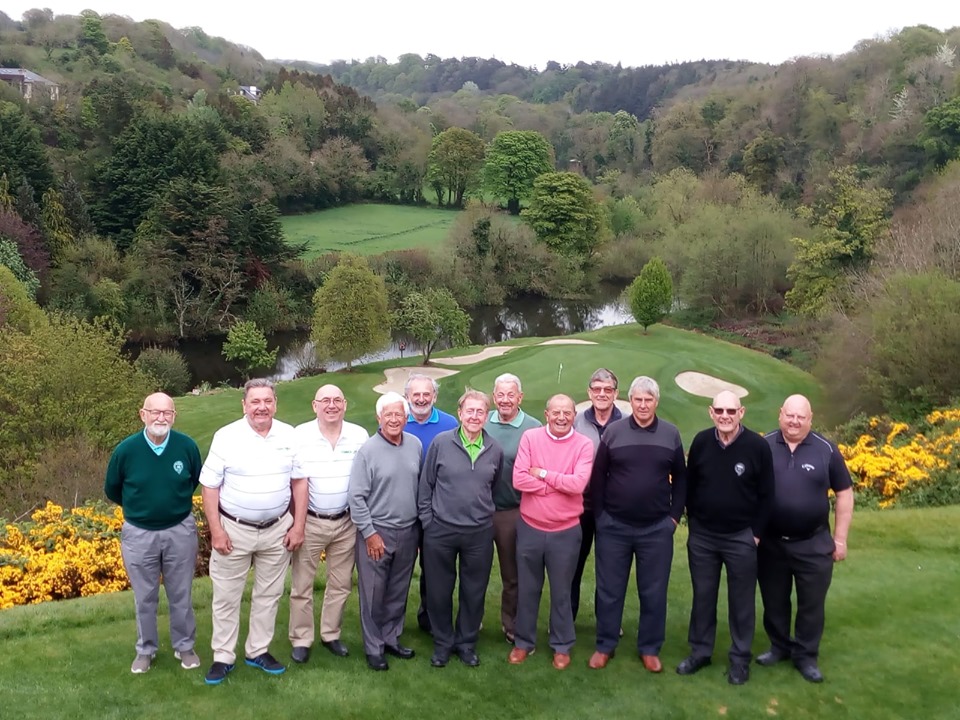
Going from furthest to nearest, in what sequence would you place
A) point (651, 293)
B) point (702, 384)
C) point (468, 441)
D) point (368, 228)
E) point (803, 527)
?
1. point (368, 228)
2. point (651, 293)
3. point (702, 384)
4. point (468, 441)
5. point (803, 527)

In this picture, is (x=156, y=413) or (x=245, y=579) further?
(x=245, y=579)

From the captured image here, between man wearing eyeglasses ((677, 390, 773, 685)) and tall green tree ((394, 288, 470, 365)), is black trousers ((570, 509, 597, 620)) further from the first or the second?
tall green tree ((394, 288, 470, 365))

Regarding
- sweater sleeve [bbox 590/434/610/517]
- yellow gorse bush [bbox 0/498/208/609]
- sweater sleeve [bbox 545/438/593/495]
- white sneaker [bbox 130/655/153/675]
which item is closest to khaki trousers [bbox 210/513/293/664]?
white sneaker [bbox 130/655/153/675]

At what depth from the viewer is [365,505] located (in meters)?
5.84

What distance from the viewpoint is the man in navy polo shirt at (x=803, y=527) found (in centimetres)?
571

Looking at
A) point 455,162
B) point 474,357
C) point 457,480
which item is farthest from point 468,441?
point 455,162

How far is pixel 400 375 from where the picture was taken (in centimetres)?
3122

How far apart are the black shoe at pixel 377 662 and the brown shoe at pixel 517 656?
0.99m

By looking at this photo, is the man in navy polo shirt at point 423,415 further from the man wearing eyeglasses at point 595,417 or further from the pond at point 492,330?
the pond at point 492,330

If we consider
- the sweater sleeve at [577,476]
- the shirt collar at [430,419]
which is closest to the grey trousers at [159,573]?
the shirt collar at [430,419]

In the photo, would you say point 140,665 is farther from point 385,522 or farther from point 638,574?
point 638,574

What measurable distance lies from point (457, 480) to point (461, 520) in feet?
1.07

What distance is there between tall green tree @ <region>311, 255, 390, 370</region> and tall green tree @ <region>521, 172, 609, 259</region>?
28493mm

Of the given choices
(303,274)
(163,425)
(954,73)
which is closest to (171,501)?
(163,425)
